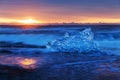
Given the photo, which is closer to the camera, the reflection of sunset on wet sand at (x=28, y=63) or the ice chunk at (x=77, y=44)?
the reflection of sunset on wet sand at (x=28, y=63)

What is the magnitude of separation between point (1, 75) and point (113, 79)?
129 inches

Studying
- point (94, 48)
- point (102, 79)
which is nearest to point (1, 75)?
point (102, 79)

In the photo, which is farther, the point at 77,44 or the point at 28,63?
the point at 77,44

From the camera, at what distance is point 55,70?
13.2 m

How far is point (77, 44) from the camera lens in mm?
20031

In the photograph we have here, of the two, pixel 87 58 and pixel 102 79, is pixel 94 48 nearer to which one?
pixel 87 58

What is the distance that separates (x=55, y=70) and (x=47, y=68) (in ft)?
1.76

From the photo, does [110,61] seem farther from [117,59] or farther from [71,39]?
[71,39]

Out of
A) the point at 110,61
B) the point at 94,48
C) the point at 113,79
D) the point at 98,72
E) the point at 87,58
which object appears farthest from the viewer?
the point at 94,48

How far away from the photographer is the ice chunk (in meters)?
19.6

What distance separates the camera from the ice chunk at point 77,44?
19614mm

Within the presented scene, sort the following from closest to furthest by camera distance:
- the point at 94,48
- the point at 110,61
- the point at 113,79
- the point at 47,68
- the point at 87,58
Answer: the point at 113,79 → the point at 47,68 → the point at 110,61 → the point at 87,58 → the point at 94,48

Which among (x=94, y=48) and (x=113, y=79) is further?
(x=94, y=48)

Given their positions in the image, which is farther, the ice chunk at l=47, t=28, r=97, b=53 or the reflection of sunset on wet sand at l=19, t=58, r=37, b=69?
the ice chunk at l=47, t=28, r=97, b=53
